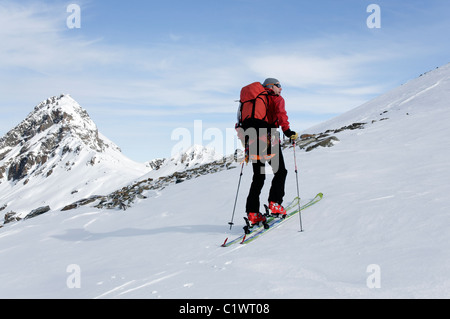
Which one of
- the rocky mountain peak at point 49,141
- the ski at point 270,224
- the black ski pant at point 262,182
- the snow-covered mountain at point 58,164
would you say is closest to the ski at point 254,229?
the ski at point 270,224

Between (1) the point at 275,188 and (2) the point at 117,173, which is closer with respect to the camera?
(1) the point at 275,188

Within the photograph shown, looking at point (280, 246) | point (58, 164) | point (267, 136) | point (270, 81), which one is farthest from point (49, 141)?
point (280, 246)

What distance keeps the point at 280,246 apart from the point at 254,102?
2.77 meters

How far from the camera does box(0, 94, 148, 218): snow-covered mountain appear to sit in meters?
121

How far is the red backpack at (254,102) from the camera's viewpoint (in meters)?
6.16

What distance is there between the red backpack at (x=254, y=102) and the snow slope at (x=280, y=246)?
2.22 meters

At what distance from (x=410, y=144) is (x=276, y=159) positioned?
6.89m

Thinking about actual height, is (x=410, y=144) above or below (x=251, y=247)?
above

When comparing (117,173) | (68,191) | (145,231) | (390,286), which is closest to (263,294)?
(390,286)

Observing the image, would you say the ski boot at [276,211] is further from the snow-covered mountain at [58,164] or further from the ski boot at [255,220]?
the snow-covered mountain at [58,164]

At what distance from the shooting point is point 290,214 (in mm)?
6734

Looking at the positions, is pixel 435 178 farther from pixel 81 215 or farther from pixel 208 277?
pixel 81 215
